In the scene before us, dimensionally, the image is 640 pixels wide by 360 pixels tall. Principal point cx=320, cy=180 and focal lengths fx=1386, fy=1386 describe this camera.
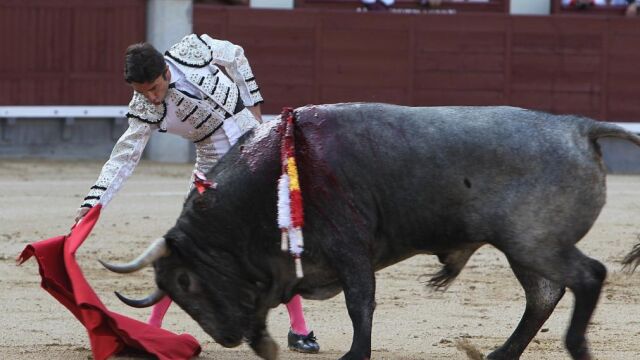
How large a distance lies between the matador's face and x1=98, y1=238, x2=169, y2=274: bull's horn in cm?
47

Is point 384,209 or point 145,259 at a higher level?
point 384,209

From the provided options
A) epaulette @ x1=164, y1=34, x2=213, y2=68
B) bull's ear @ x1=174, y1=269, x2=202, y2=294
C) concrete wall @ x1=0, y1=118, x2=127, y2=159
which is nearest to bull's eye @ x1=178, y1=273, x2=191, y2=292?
bull's ear @ x1=174, y1=269, x2=202, y2=294

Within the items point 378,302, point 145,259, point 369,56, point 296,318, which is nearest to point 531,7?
point 369,56

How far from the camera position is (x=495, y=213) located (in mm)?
4035

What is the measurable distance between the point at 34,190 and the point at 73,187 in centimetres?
30

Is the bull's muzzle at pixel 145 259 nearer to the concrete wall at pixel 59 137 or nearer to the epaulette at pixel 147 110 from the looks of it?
the epaulette at pixel 147 110

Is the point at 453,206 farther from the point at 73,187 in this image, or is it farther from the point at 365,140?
the point at 73,187

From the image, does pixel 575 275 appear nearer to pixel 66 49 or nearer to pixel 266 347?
pixel 266 347

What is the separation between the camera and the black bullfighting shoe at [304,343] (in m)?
4.67

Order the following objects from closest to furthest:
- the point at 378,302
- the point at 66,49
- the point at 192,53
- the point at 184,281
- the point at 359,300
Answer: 1. the point at 359,300
2. the point at 184,281
3. the point at 192,53
4. the point at 378,302
5. the point at 66,49

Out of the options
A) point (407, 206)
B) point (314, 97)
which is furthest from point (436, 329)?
point (314, 97)

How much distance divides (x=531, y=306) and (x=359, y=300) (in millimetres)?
590

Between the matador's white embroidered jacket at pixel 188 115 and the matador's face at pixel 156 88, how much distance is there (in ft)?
0.14

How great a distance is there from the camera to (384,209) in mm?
4141
